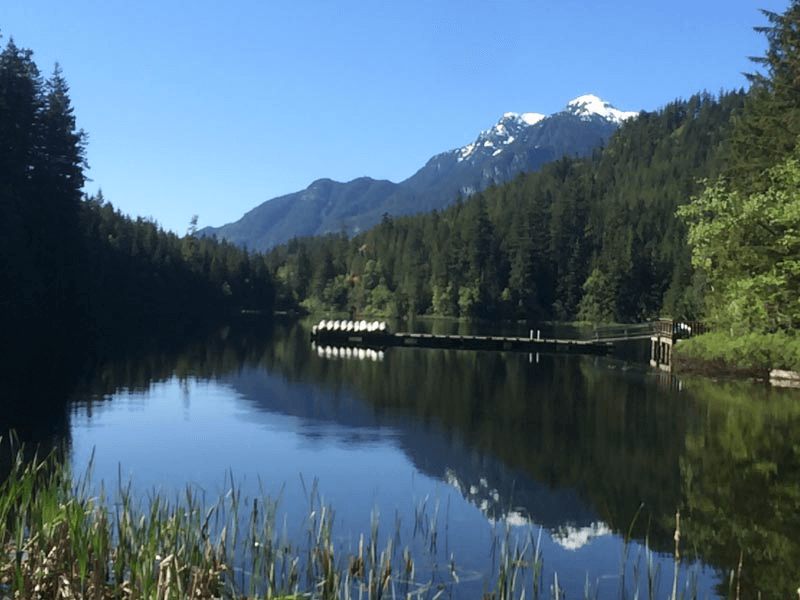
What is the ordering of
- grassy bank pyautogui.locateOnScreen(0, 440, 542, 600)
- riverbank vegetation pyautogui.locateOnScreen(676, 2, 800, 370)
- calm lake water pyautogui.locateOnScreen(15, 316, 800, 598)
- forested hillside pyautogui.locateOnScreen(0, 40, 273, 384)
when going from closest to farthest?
1. grassy bank pyautogui.locateOnScreen(0, 440, 542, 600)
2. calm lake water pyautogui.locateOnScreen(15, 316, 800, 598)
3. riverbank vegetation pyautogui.locateOnScreen(676, 2, 800, 370)
4. forested hillside pyautogui.locateOnScreen(0, 40, 273, 384)

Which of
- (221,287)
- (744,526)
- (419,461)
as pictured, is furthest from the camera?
(221,287)

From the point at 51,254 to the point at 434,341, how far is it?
35.6m

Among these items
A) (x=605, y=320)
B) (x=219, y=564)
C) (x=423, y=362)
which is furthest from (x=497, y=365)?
(x=605, y=320)

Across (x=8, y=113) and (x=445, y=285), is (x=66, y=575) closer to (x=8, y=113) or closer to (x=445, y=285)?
(x=8, y=113)

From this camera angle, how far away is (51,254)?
78.9 meters

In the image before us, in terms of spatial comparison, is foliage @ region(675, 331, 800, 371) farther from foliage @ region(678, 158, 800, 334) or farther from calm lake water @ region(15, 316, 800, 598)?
calm lake water @ region(15, 316, 800, 598)

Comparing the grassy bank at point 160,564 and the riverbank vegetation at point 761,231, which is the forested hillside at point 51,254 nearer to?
the grassy bank at point 160,564

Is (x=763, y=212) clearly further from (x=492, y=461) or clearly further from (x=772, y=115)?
(x=492, y=461)

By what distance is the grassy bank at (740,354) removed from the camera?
153 feet

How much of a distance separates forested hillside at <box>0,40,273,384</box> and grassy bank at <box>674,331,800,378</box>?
37140 mm

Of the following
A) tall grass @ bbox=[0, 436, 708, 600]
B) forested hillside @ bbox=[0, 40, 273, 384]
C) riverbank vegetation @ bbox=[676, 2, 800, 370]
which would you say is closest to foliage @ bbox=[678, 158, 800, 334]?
riverbank vegetation @ bbox=[676, 2, 800, 370]

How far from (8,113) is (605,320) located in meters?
112

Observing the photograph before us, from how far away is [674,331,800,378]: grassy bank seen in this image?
1841 inches

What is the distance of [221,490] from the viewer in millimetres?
21312
